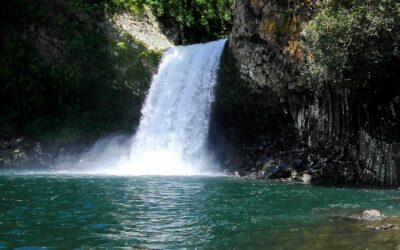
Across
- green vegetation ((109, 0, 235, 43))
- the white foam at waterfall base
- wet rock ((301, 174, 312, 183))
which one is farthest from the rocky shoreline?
green vegetation ((109, 0, 235, 43))

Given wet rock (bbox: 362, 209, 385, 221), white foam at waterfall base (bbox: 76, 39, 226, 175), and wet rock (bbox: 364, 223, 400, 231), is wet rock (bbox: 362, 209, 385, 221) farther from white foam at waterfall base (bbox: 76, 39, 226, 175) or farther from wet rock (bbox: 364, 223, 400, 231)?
white foam at waterfall base (bbox: 76, 39, 226, 175)

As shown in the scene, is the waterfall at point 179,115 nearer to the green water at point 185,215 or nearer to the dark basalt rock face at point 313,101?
the dark basalt rock face at point 313,101

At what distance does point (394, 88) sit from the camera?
20.8 meters

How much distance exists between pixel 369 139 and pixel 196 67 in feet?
40.8

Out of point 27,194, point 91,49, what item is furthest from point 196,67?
point 27,194

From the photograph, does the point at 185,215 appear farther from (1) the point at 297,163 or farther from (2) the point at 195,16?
(2) the point at 195,16

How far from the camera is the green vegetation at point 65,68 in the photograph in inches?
1286

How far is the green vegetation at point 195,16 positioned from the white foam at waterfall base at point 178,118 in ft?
20.1

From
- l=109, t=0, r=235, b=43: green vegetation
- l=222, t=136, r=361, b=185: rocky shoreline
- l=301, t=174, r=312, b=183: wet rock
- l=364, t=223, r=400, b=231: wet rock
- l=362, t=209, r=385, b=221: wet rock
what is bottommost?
l=364, t=223, r=400, b=231: wet rock

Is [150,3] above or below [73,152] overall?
above

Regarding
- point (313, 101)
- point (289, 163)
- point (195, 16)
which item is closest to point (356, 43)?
point (313, 101)

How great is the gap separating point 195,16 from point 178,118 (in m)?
11.9

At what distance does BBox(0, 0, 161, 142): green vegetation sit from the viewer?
3266 centimetres

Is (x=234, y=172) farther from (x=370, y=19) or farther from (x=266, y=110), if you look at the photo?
(x=370, y=19)
